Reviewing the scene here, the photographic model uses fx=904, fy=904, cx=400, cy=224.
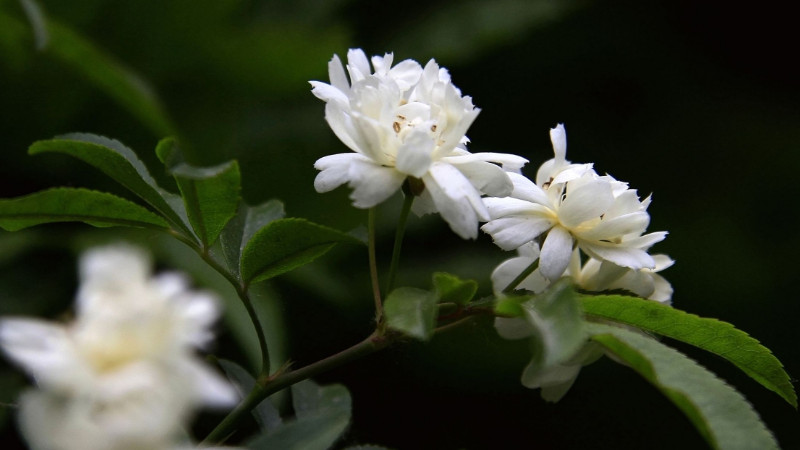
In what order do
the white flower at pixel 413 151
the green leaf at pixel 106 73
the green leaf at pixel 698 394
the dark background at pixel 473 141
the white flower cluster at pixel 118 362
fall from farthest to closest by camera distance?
the dark background at pixel 473 141 < the green leaf at pixel 106 73 < the white flower at pixel 413 151 < the green leaf at pixel 698 394 < the white flower cluster at pixel 118 362

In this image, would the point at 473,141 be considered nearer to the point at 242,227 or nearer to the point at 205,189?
the point at 242,227

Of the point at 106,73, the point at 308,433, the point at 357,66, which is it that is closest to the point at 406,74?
the point at 357,66

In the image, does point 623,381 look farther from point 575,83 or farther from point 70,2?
point 70,2

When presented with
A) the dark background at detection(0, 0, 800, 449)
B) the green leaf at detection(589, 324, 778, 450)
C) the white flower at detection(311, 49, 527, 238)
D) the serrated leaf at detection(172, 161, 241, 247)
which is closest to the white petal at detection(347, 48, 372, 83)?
the white flower at detection(311, 49, 527, 238)

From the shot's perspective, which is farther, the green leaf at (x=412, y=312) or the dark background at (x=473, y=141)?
the dark background at (x=473, y=141)

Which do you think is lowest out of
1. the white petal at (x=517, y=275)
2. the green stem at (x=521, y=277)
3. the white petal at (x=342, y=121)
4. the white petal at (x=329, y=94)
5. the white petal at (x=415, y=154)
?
the white petal at (x=517, y=275)

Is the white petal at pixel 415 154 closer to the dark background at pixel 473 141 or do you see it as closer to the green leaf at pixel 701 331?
the green leaf at pixel 701 331

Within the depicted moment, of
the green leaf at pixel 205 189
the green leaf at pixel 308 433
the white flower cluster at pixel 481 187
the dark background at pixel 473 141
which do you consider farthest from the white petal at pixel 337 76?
the dark background at pixel 473 141

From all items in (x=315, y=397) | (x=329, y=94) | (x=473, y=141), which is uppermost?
(x=329, y=94)
